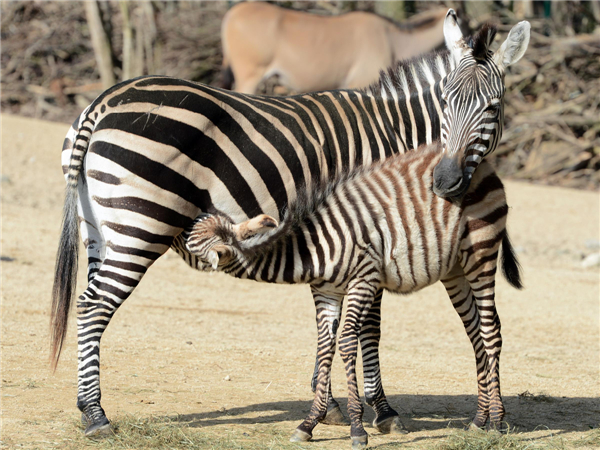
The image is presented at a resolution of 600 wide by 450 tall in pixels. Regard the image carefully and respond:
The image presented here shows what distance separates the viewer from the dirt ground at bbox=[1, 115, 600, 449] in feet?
17.8

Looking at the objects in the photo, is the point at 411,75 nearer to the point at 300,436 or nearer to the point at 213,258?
the point at 213,258

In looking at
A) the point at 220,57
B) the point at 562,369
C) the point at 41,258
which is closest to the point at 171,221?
the point at 562,369

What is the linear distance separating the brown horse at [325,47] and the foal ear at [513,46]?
8065 mm

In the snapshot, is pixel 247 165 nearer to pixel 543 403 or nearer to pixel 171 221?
pixel 171 221

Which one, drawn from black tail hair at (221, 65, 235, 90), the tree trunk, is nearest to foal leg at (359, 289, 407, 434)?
black tail hair at (221, 65, 235, 90)

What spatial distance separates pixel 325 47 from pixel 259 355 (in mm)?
7985

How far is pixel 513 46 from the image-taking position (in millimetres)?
5383

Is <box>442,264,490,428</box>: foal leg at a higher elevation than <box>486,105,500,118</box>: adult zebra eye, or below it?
below

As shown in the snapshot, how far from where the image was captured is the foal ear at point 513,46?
5.36 m

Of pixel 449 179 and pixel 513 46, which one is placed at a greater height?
pixel 513 46

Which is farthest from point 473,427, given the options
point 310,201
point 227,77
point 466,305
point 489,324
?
point 227,77

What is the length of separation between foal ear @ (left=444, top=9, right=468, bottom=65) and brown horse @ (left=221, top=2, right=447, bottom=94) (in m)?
7.66

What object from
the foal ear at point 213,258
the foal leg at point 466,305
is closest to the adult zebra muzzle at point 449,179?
the foal leg at point 466,305

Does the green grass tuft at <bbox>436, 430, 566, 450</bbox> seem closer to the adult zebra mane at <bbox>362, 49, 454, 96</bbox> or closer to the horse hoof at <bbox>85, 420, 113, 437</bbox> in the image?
the horse hoof at <bbox>85, 420, 113, 437</bbox>
